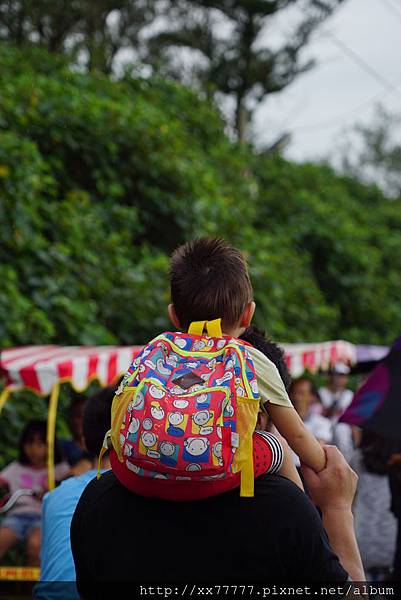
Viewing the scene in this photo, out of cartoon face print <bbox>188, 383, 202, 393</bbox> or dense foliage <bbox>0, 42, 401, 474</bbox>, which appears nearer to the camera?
cartoon face print <bbox>188, 383, 202, 393</bbox>

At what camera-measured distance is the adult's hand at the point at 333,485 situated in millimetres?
2158

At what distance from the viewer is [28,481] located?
642cm

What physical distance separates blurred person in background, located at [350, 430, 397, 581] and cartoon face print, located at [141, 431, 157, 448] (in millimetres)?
3440

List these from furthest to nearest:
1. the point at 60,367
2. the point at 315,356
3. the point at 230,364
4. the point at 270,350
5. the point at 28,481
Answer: the point at 315,356 < the point at 28,481 < the point at 60,367 < the point at 270,350 < the point at 230,364

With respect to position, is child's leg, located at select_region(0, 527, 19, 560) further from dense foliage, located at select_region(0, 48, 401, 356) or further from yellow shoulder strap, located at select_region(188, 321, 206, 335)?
yellow shoulder strap, located at select_region(188, 321, 206, 335)

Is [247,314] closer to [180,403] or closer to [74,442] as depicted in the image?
[180,403]

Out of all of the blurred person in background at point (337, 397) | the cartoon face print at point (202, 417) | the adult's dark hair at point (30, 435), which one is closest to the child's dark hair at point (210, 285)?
the cartoon face print at point (202, 417)

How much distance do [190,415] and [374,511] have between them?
382 centimetres

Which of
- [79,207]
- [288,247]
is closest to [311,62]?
[288,247]

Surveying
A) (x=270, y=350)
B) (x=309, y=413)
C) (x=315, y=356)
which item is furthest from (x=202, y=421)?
(x=309, y=413)

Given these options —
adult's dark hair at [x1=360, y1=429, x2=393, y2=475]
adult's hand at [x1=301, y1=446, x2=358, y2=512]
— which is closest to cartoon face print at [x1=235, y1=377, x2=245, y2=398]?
adult's hand at [x1=301, y1=446, x2=358, y2=512]

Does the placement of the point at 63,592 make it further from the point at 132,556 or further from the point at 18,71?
the point at 18,71

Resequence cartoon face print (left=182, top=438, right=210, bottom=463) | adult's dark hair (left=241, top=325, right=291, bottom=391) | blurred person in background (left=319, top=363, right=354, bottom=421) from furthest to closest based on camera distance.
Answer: blurred person in background (left=319, top=363, right=354, bottom=421)
adult's dark hair (left=241, top=325, right=291, bottom=391)
cartoon face print (left=182, top=438, right=210, bottom=463)

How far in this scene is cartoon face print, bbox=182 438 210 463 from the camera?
1.85 metres
